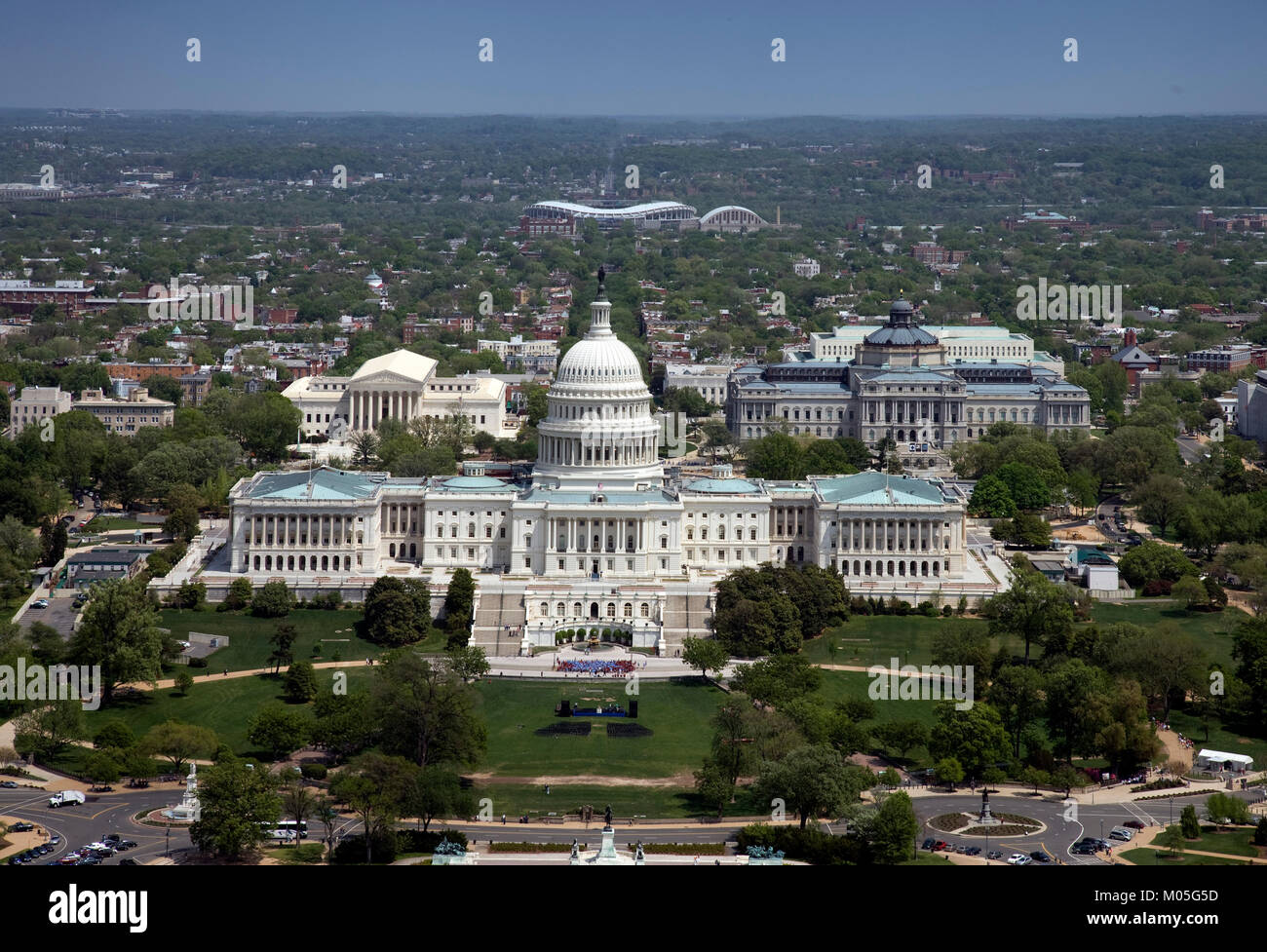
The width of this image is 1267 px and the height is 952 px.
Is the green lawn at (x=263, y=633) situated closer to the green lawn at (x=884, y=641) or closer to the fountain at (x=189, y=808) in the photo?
the green lawn at (x=884, y=641)

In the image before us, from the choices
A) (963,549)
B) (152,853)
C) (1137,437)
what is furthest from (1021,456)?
(152,853)


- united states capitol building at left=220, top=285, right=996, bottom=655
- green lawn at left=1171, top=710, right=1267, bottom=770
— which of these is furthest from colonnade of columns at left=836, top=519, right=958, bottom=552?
green lawn at left=1171, top=710, right=1267, bottom=770

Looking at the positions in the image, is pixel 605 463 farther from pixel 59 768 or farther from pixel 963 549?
pixel 59 768

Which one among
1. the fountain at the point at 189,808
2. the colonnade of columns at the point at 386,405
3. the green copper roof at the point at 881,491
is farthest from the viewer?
the colonnade of columns at the point at 386,405

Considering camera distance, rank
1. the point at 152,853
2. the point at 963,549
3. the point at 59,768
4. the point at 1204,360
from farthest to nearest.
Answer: the point at 1204,360
the point at 963,549
the point at 59,768
the point at 152,853

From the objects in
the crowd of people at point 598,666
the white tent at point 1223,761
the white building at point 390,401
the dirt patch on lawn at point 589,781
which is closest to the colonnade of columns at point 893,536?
the crowd of people at point 598,666

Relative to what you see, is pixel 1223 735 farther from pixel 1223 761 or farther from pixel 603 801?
pixel 603 801
